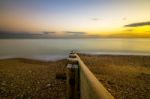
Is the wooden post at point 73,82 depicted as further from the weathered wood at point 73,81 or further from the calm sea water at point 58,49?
the calm sea water at point 58,49

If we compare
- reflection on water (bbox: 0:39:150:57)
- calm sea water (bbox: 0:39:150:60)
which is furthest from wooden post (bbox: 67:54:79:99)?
reflection on water (bbox: 0:39:150:57)

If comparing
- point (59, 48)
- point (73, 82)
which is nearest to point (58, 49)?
point (59, 48)

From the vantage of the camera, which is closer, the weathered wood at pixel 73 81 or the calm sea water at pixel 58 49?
the weathered wood at pixel 73 81

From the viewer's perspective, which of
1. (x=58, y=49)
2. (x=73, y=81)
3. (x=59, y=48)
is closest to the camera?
(x=73, y=81)

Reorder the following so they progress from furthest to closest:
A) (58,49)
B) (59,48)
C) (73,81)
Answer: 1. (59,48)
2. (58,49)
3. (73,81)

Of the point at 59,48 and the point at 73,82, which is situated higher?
the point at 73,82

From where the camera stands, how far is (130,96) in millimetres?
6371

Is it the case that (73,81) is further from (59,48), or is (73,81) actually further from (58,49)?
(59,48)

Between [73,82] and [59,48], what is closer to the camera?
[73,82]

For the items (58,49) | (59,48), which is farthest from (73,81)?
(59,48)

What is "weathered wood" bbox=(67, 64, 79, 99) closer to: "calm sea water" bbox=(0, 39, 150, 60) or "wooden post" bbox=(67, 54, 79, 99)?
"wooden post" bbox=(67, 54, 79, 99)

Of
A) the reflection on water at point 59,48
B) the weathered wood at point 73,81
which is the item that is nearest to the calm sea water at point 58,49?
the reflection on water at point 59,48

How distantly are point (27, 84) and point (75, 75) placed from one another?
541 cm

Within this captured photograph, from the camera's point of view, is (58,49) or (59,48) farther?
(59,48)
